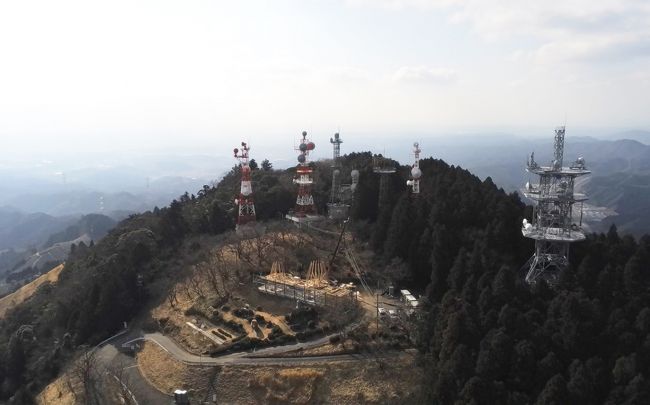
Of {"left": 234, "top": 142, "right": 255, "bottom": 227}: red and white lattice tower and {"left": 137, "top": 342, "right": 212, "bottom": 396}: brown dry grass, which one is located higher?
{"left": 234, "top": 142, "right": 255, "bottom": 227}: red and white lattice tower

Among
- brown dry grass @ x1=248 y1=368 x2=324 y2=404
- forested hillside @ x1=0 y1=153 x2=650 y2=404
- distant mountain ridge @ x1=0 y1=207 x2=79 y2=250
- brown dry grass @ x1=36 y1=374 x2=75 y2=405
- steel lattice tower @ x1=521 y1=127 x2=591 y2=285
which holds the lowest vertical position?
distant mountain ridge @ x1=0 y1=207 x2=79 y2=250

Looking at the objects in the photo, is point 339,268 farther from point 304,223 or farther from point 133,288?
point 133,288

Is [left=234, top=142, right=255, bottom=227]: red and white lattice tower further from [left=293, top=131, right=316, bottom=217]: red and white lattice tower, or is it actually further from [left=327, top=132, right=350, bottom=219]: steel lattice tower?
[left=327, top=132, right=350, bottom=219]: steel lattice tower

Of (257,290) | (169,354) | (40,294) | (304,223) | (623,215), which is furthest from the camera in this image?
(623,215)

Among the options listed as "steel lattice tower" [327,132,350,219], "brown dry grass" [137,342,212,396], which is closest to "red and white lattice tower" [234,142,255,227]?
"steel lattice tower" [327,132,350,219]

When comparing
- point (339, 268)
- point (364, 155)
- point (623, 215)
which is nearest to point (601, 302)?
point (339, 268)

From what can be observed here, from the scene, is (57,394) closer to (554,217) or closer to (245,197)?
(245,197)

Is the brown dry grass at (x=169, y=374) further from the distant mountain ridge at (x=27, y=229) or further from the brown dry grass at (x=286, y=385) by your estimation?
the distant mountain ridge at (x=27, y=229)
